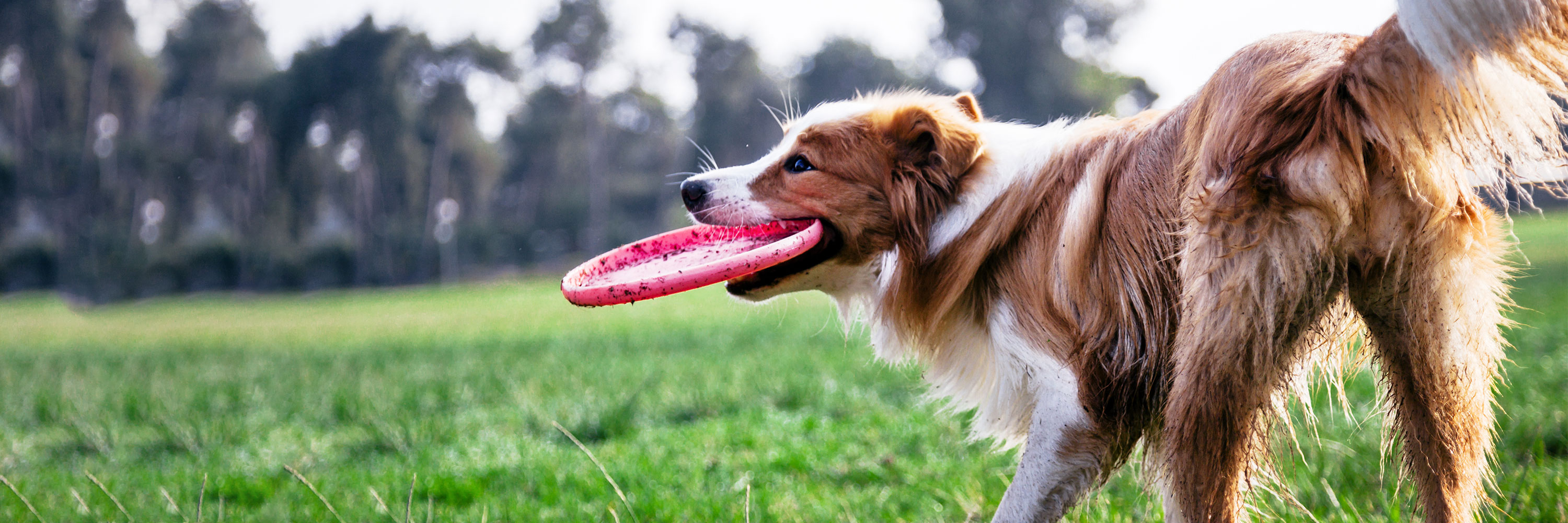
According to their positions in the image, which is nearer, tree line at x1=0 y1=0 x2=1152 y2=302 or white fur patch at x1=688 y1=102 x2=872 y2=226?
white fur patch at x1=688 y1=102 x2=872 y2=226

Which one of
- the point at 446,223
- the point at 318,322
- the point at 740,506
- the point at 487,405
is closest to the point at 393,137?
the point at 446,223

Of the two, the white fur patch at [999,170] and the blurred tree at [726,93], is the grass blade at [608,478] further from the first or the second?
the blurred tree at [726,93]

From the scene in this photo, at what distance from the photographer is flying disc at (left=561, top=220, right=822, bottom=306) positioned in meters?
2.33

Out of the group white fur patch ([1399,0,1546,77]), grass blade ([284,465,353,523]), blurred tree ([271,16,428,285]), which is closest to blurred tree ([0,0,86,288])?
blurred tree ([271,16,428,285])

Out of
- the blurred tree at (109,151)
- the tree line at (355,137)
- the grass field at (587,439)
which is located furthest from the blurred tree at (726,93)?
the grass field at (587,439)

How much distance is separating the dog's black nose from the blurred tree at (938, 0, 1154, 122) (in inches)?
1073

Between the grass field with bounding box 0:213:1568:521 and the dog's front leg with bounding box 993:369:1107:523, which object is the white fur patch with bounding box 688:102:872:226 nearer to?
the grass field with bounding box 0:213:1568:521

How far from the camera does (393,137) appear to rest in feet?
94.8

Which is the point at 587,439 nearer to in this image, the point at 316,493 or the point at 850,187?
the point at 316,493

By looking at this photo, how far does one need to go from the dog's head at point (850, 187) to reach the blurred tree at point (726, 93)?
100ft

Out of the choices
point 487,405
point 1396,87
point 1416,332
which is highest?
point 1396,87

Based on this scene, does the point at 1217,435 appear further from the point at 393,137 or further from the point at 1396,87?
the point at 393,137

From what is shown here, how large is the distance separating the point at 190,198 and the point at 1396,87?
34.0 m

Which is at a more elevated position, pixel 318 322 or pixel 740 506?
pixel 740 506
